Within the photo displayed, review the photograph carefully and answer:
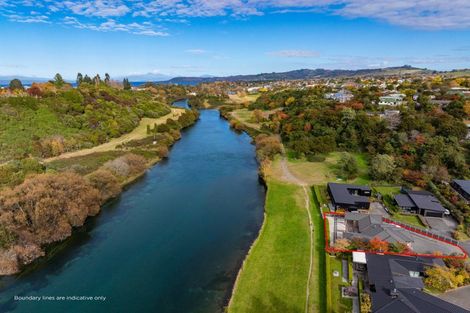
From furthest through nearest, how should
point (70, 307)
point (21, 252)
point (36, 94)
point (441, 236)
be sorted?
1. point (36, 94)
2. point (441, 236)
3. point (21, 252)
4. point (70, 307)

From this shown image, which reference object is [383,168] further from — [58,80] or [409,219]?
[58,80]

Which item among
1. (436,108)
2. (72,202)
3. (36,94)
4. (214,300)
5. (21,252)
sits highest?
(36,94)

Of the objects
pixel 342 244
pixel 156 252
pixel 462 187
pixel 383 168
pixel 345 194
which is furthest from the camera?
pixel 383 168

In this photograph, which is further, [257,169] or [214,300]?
[257,169]

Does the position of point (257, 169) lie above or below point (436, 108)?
below

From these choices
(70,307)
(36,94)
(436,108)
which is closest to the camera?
(70,307)

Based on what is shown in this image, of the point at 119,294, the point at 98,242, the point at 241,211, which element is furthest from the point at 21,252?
the point at 241,211

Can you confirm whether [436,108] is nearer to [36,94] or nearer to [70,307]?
[70,307]

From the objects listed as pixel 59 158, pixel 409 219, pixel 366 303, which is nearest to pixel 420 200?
pixel 409 219
